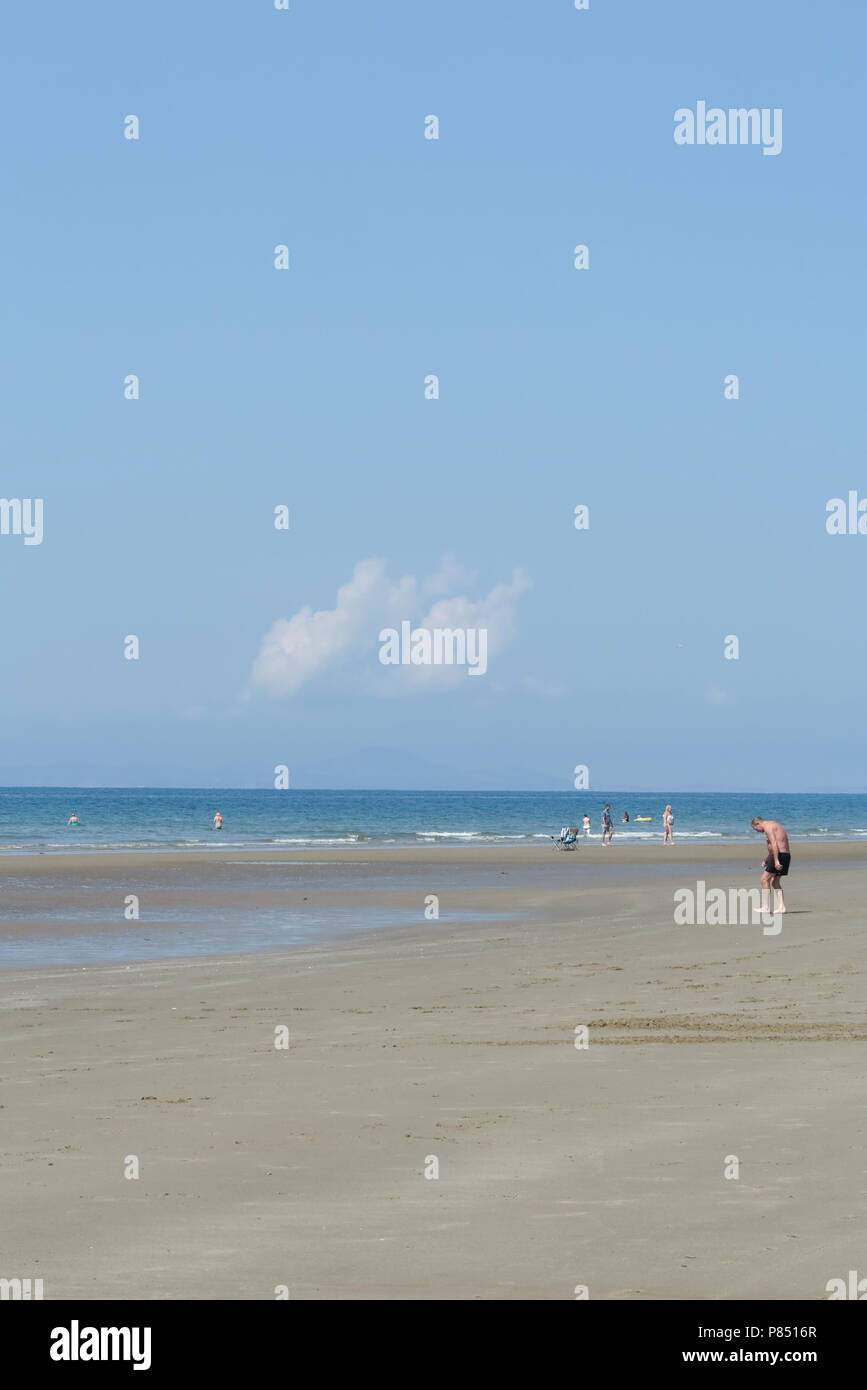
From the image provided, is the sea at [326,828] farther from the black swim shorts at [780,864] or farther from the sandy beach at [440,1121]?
the sandy beach at [440,1121]

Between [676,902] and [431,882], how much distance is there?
10399 mm

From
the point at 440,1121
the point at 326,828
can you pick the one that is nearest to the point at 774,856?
the point at 440,1121

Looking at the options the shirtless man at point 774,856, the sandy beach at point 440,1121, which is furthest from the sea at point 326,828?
the sandy beach at point 440,1121

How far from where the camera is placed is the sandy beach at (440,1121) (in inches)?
285

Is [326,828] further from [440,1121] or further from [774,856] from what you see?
[440,1121]

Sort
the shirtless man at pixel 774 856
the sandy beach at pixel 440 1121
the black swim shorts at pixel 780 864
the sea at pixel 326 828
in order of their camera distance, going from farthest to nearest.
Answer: the sea at pixel 326 828, the black swim shorts at pixel 780 864, the shirtless man at pixel 774 856, the sandy beach at pixel 440 1121

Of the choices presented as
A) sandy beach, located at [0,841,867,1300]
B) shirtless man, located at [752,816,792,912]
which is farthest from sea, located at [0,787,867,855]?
sandy beach, located at [0,841,867,1300]

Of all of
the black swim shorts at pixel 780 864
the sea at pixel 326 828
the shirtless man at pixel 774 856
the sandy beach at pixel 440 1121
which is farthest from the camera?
the sea at pixel 326 828

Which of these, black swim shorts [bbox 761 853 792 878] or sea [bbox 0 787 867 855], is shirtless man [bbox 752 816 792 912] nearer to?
black swim shorts [bbox 761 853 792 878]

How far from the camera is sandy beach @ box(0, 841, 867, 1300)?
23.8 feet

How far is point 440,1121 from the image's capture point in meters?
10.5

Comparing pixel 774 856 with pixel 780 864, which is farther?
pixel 780 864
